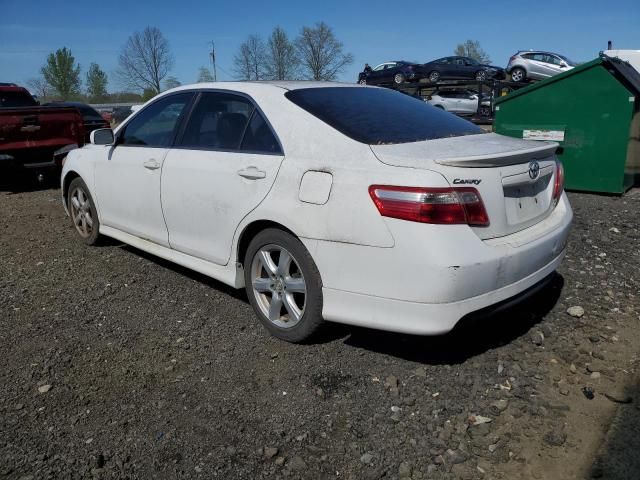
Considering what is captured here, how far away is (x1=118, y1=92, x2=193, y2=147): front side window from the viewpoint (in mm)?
4282

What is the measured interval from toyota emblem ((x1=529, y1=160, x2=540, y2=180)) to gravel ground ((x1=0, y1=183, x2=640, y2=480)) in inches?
37.8

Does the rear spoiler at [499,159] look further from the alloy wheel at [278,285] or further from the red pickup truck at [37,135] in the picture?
the red pickup truck at [37,135]

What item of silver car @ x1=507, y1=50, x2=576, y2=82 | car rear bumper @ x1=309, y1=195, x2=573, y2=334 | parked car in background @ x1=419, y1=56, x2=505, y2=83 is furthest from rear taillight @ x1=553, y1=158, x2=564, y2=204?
parked car in background @ x1=419, y1=56, x2=505, y2=83

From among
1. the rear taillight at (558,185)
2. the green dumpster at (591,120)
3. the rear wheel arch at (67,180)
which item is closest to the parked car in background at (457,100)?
the green dumpster at (591,120)

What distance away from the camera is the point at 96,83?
6806 centimetres

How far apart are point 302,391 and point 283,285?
27.1 inches

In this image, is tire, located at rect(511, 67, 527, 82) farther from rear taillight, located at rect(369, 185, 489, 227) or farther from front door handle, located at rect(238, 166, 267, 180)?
rear taillight, located at rect(369, 185, 489, 227)

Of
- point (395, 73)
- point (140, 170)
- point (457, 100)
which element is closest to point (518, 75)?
point (457, 100)

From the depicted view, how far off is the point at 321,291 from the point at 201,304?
1.35 metres

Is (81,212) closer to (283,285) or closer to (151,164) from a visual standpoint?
(151,164)

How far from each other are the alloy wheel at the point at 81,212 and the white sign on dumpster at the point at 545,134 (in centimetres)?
599

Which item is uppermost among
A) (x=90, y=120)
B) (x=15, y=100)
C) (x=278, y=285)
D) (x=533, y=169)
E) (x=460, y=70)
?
(x=460, y=70)

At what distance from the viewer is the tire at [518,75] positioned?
2305cm

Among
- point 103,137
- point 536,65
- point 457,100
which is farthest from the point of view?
point 457,100
